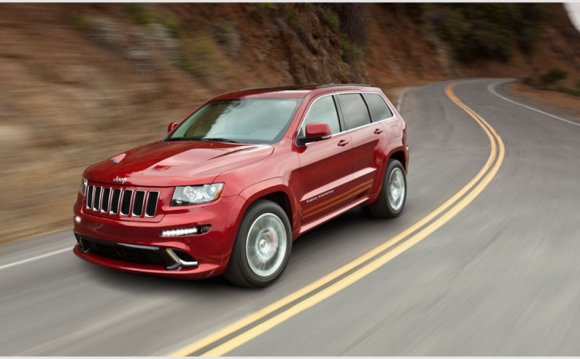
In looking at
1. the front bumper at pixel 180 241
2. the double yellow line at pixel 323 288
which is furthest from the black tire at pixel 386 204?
the front bumper at pixel 180 241

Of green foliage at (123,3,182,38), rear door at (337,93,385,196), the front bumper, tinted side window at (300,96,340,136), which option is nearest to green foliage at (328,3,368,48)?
green foliage at (123,3,182,38)

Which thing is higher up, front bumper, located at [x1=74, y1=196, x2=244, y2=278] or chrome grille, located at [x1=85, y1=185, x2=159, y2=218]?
chrome grille, located at [x1=85, y1=185, x2=159, y2=218]

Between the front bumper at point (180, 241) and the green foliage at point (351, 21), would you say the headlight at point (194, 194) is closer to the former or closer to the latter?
the front bumper at point (180, 241)

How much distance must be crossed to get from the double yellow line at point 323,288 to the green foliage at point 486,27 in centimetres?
5875

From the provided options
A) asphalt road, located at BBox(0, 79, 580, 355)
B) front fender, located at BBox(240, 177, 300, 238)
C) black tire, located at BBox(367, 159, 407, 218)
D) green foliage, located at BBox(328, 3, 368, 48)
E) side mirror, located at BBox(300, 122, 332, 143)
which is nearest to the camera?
asphalt road, located at BBox(0, 79, 580, 355)

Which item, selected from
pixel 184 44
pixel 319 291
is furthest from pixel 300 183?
pixel 184 44

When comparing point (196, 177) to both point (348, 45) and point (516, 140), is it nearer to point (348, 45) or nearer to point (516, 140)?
point (516, 140)

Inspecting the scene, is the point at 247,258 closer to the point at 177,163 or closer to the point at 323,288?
the point at 323,288

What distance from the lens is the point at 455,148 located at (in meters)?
13.7

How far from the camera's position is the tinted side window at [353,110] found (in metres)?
6.50

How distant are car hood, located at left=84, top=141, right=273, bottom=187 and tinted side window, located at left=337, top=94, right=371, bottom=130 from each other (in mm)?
1539

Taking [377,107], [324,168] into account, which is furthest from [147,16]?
[324,168]

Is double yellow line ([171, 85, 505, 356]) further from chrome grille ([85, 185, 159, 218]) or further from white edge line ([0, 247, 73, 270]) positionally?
white edge line ([0, 247, 73, 270])

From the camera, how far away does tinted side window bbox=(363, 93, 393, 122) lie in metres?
7.11
